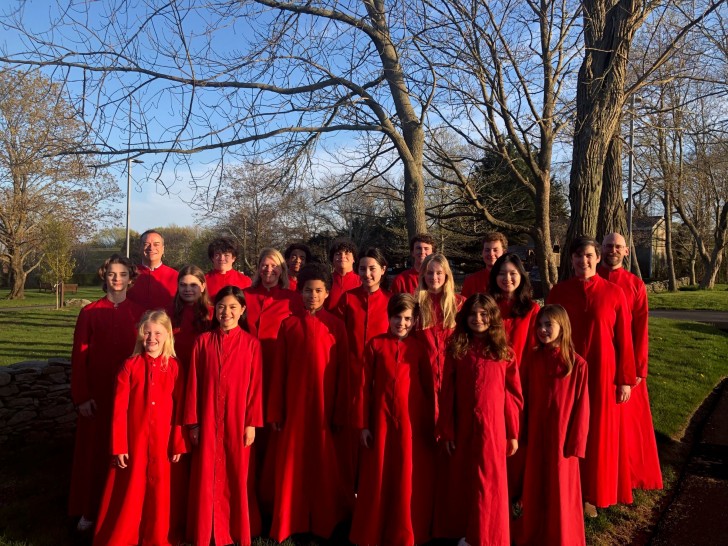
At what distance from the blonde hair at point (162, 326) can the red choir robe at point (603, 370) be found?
3000 millimetres

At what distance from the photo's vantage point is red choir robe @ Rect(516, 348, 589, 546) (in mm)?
3465

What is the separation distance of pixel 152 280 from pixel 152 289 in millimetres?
78

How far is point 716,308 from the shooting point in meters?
21.0

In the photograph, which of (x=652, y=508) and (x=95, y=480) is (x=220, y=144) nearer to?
(x=95, y=480)

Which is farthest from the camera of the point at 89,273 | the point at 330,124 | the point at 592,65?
the point at 89,273

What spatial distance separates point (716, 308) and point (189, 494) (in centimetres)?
2273

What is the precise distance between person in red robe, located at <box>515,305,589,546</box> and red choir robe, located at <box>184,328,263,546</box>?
6.01ft

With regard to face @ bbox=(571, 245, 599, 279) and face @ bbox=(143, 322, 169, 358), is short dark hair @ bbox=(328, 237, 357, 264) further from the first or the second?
face @ bbox=(571, 245, 599, 279)

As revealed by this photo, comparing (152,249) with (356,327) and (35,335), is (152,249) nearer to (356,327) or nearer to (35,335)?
(356,327)

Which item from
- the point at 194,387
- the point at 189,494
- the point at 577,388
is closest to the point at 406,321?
the point at 577,388

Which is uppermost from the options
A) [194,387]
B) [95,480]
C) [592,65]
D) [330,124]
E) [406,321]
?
[592,65]

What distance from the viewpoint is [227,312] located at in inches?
145

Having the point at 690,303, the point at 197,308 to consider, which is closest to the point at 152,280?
the point at 197,308

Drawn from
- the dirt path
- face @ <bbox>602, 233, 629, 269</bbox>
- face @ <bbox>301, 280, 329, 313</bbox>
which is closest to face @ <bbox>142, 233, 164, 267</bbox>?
face @ <bbox>301, 280, 329, 313</bbox>
